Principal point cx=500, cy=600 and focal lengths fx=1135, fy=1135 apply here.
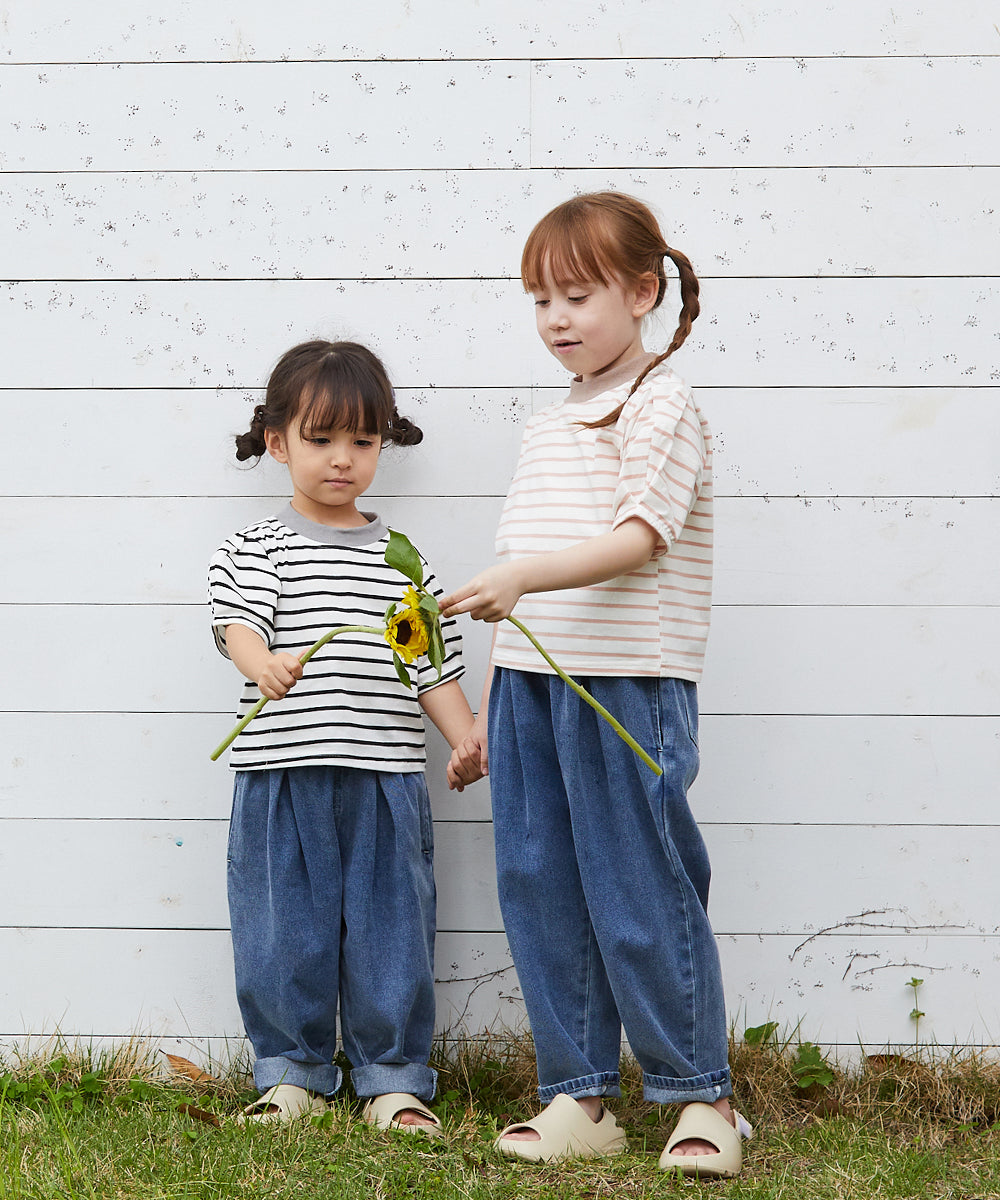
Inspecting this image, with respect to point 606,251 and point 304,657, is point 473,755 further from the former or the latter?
point 606,251

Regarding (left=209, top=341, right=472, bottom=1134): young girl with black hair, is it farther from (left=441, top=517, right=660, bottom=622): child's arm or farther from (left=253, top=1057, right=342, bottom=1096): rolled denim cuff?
(left=441, top=517, right=660, bottom=622): child's arm

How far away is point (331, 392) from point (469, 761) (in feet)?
1.94

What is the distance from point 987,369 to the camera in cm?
185

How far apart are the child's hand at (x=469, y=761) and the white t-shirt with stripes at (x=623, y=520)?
14 centimetres

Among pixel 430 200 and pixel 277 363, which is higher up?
pixel 430 200

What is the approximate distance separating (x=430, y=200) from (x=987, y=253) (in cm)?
92

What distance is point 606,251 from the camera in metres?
1.55

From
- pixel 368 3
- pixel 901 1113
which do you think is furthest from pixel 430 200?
pixel 901 1113

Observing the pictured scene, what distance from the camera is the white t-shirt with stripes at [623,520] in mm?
1465

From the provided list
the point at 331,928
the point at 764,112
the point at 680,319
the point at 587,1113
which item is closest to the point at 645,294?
the point at 680,319

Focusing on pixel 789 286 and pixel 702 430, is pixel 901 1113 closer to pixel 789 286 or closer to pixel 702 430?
pixel 702 430

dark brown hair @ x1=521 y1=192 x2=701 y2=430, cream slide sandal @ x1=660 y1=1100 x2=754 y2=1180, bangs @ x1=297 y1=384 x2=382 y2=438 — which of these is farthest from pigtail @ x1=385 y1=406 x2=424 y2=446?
cream slide sandal @ x1=660 y1=1100 x2=754 y2=1180

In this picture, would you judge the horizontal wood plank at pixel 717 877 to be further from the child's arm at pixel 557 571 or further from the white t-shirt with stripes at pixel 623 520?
the child's arm at pixel 557 571

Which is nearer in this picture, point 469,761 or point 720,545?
point 469,761
